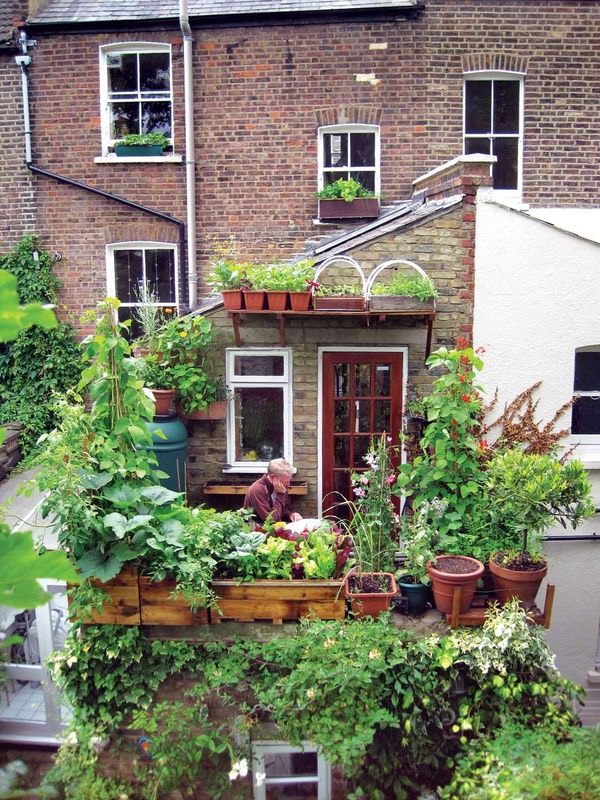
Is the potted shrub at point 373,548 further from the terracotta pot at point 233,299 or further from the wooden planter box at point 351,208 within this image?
the wooden planter box at point 351,208

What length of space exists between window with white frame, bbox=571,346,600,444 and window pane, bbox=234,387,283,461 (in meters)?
3.05

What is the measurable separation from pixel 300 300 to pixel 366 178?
458 cm

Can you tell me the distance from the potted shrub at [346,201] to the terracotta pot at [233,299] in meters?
3.90

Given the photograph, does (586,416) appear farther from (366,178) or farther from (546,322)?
(366,178)

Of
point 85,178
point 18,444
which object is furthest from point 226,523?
point 85,178

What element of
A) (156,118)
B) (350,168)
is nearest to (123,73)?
(156,118)

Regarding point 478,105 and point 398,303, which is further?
point 478,105

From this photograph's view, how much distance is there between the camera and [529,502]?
4.70 metres

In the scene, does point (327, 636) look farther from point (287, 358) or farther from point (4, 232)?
point (4, 232)

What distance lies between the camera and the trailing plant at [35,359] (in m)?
10.2

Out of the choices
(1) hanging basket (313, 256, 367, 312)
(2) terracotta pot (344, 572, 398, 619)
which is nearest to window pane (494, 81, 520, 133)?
(1) hanging basket (313, 256, 367, 312)

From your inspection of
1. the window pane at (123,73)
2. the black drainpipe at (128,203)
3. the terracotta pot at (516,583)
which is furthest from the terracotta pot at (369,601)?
the window pane at (123,73)

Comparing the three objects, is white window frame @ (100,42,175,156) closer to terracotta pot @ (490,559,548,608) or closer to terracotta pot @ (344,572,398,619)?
terracotta pot @ (344,572,398,619)

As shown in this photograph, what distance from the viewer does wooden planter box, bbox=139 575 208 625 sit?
454cm
